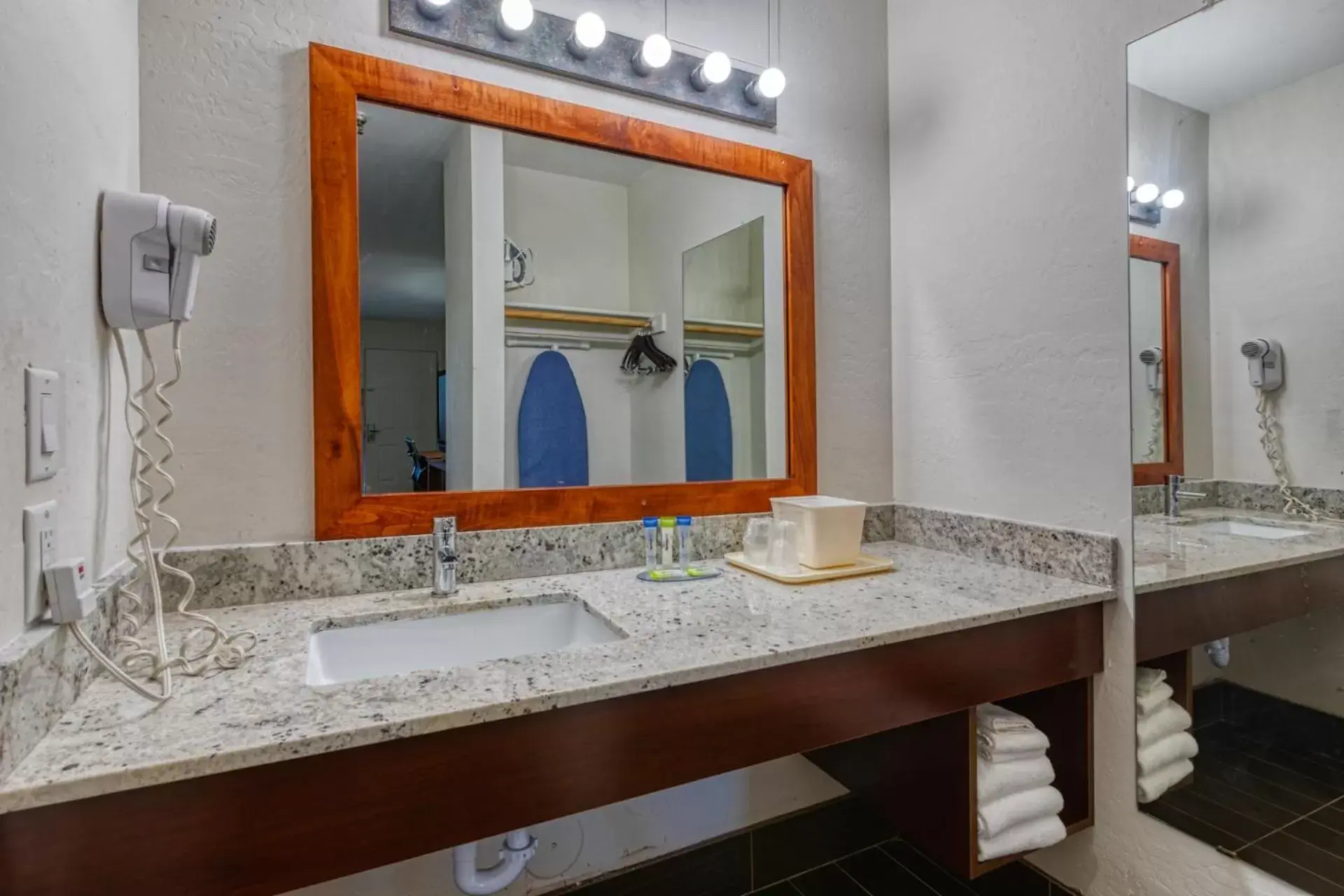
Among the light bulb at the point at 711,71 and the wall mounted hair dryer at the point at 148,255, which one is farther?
the light bulb at the point at 711,71

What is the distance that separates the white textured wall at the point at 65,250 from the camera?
64 cm

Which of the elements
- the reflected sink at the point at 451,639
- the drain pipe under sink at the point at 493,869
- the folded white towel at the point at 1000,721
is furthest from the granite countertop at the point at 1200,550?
Result: the drain pipe under sink at the point at 493,869

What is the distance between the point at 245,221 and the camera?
114cm

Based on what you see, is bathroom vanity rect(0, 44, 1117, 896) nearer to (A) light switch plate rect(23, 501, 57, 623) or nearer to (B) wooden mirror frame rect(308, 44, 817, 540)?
(B) wooden mirror frame rect(308, 44, 817, 540)

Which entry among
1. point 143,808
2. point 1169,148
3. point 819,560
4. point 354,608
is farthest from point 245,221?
point 1169,148

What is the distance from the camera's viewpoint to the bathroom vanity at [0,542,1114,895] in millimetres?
639

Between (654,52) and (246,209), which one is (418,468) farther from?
(654,52)

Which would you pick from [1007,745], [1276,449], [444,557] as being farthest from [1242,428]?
[444,557]

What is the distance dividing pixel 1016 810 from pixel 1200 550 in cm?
58

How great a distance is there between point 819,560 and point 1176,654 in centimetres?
68

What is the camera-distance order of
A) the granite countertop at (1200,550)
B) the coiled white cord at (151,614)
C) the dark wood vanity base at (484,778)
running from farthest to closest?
the granite countertop at (1200,550) < the coiled white cord at (151,614) < the dark wood vanity base at (484,778)

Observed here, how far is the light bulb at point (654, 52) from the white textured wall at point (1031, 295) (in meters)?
0.69

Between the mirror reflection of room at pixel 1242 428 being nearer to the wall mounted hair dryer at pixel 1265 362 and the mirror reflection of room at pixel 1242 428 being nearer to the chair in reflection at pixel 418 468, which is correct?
the wall mounted hair dryer at pixel 1265 362

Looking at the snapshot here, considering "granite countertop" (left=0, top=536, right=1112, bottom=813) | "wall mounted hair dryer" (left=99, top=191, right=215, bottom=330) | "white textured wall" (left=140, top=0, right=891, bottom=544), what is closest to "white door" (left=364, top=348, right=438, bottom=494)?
"white textured wall" (left=140, top=0, right=891, bottom=544)
